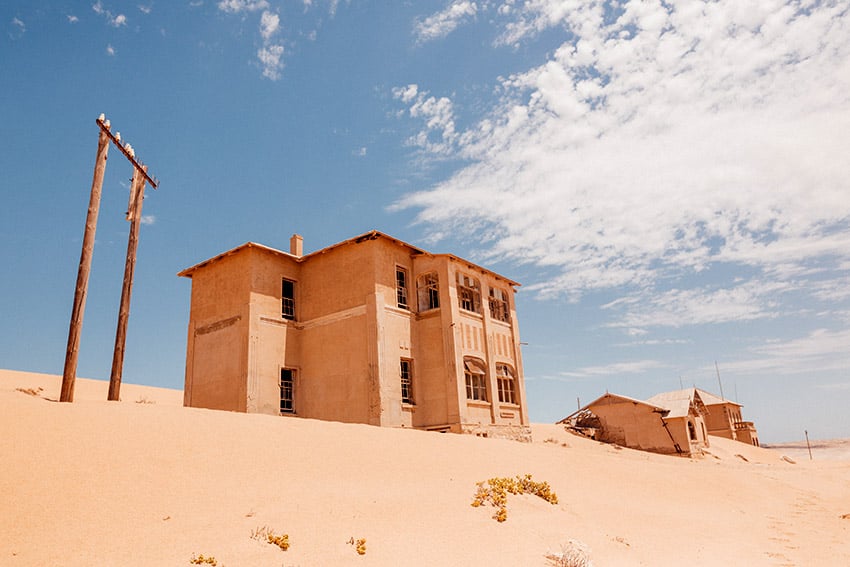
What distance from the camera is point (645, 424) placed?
126 feet

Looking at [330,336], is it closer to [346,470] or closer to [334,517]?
[346,470]

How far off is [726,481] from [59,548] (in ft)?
63.6

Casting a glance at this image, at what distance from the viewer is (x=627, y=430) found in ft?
128

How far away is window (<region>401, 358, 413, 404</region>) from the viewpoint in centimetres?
2325

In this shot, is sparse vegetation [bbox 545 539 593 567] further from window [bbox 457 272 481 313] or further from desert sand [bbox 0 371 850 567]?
window [bbox 457 272 481 313]

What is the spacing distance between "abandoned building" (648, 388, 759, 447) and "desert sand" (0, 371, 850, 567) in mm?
44901

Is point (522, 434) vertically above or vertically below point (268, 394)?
below

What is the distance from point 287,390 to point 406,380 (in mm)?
5234

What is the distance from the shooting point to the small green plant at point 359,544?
6.40 metres

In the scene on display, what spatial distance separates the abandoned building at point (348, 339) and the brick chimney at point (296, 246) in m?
0.11

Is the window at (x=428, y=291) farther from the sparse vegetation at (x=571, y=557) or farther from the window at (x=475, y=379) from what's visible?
the sparse vegetation at (x=571, y=557)

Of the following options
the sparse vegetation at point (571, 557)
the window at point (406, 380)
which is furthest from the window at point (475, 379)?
the sparse vegetation at point (571, 557)

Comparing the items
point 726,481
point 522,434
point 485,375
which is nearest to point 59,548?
point 726,481

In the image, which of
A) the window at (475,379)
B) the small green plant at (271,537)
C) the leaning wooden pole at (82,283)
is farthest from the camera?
the window at (475,379)
